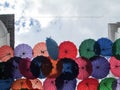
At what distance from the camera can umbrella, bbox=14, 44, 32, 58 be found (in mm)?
5730

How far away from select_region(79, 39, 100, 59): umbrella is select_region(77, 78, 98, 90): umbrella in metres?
0.29

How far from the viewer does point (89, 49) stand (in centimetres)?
567

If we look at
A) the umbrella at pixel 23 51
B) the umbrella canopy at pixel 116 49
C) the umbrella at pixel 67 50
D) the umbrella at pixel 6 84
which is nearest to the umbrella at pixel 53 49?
the umbrella at pixel 67 50

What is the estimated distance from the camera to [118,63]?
18.5ft

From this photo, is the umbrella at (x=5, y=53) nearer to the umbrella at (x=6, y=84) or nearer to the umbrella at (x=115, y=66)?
the umbrella at (x=6, y=84)

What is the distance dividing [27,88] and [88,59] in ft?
2.75

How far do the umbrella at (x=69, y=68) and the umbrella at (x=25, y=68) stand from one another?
37 centimetres

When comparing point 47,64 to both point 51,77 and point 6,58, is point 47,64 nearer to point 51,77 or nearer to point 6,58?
point 51,77

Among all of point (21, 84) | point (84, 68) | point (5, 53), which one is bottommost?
point (21, 84)

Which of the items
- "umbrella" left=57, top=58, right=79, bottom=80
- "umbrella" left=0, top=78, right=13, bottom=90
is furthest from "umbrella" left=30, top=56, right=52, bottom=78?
"umbrella" left=0, top=78, right=13, bottom=90

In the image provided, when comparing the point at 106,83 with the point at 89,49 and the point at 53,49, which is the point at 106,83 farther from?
the point at 53,49

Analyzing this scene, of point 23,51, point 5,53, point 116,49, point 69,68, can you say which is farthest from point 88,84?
point 5,53

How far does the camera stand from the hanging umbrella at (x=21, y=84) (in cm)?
568

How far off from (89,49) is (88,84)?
43cm
